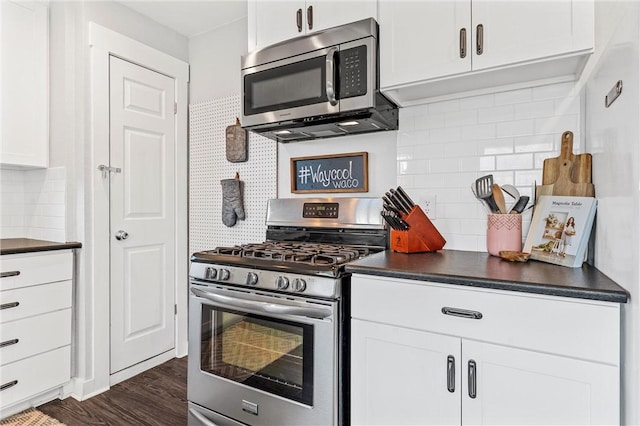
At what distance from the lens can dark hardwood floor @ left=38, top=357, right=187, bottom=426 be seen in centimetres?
200

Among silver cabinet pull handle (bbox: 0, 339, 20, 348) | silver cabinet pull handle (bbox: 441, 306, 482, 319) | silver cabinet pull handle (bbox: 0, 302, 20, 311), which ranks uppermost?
silver cabinet pull handle (bbox: 441, 306, 482, 319)

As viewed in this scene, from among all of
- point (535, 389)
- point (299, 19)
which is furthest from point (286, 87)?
point (535, 389)

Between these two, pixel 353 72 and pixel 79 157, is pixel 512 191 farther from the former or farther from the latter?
pixel 79 157

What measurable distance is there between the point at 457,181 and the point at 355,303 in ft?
2.87

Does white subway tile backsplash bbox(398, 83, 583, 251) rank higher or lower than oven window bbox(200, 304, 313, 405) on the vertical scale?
higher

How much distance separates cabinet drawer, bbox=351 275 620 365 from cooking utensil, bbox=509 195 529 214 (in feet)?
2.08

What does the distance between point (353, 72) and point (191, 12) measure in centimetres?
156

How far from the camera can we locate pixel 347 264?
1.44m

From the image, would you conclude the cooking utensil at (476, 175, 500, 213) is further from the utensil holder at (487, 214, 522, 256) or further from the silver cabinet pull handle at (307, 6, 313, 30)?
the silver cabinet pull handle at (307, 6, 313, 30)

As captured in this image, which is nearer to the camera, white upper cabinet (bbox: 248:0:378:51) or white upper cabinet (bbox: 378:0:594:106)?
white upper cabinet (bbox: 378:0:594:106)

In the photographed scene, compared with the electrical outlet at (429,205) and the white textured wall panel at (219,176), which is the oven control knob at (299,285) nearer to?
the electrical outlet at (429,205)

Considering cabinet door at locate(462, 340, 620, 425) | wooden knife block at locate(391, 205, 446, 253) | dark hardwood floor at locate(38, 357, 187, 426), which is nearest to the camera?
cabinet door at locate(462, 340, 620, 425)

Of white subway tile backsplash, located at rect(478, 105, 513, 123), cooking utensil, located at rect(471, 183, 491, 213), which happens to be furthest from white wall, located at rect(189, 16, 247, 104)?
cooking utensil, located at rect(471, 183, 491, 213)

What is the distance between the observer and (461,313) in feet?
3.94
